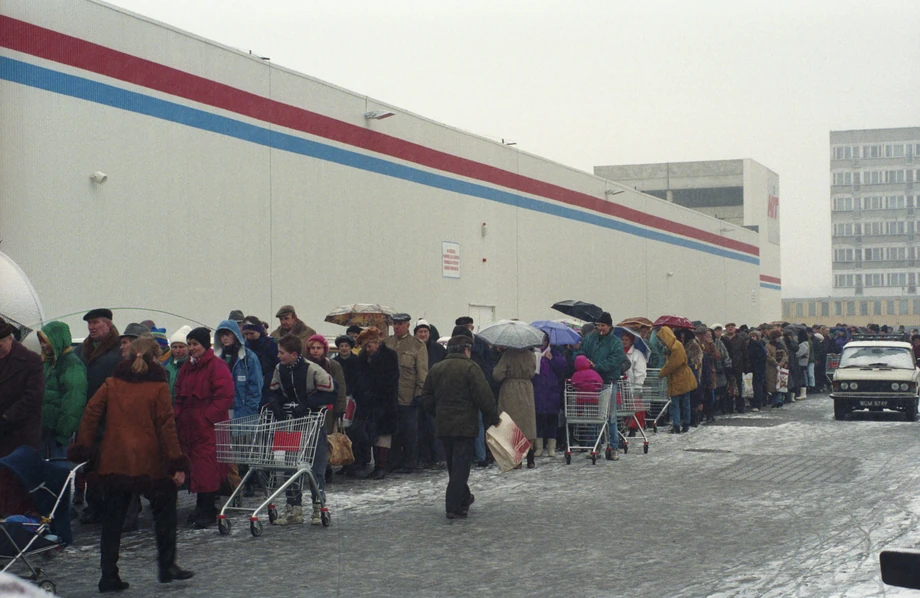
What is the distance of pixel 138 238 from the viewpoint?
58.4ft

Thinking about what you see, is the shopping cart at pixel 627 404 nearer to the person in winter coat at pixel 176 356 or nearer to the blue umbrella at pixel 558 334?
the blue umbrella at pixel 558 334

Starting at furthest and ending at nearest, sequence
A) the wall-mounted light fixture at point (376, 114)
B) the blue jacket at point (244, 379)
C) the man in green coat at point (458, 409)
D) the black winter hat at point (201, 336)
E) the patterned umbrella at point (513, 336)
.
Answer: the wall-mounted light fixture at point (376, 114), the patterned umbrella at point (513, 336), the blue jacket at point (244, 379), the man in green coat at point (458, 409), the black winter hat at point (201, 336)

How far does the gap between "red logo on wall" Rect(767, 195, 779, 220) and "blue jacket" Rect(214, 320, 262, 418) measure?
58.7m

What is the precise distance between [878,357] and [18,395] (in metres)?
19.9

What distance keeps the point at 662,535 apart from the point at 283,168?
45.1 ft

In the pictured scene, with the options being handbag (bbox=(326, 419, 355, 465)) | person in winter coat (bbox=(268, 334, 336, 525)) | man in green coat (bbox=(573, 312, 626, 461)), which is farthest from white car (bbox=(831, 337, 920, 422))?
person in winter coat (bbox=(268, 334, 336, 525))

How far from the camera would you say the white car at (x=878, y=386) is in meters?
23.0

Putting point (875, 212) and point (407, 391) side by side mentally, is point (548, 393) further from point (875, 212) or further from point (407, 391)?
point (875, 212)

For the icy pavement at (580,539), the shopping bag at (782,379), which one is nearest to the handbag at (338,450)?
the icy pavement at (580,539)

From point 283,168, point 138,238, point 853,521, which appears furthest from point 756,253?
point 853,521

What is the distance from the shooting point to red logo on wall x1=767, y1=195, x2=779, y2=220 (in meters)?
66.9

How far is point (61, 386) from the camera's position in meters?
10.3

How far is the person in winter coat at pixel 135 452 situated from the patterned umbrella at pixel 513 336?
24.1ft

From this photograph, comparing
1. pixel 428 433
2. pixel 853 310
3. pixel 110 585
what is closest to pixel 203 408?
pixel 110 585
